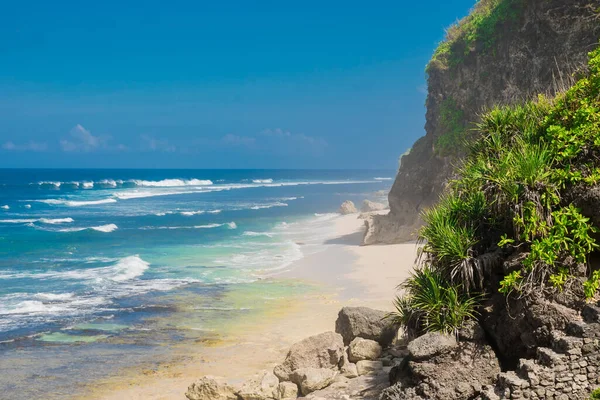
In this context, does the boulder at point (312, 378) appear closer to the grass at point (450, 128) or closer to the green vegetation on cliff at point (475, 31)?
the grass at point (450, 128)

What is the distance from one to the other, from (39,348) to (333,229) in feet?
91.3

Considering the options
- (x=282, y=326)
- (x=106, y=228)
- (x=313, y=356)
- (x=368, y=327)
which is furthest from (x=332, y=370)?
(x=106, y=228)

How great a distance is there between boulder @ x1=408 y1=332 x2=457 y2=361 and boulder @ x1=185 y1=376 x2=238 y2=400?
14.8 ft

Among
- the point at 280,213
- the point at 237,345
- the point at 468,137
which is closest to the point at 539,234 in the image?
the point at 237,345

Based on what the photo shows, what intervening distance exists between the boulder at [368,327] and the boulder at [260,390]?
2607 millimetres

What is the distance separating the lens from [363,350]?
13570mm

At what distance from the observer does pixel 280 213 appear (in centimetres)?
5825

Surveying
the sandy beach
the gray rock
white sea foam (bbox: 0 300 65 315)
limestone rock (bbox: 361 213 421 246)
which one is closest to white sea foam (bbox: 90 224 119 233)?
the sandy beach

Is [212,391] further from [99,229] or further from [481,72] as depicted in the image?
[99,229]

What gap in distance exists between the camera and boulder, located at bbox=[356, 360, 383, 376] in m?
12.8

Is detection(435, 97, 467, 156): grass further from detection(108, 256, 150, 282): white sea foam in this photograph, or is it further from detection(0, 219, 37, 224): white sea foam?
detection(0, 219, 37, 224): white sea foam

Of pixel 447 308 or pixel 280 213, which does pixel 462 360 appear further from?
pixel 280 213

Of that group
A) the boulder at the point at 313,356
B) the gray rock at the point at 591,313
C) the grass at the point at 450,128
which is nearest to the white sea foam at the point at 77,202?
the grass at the point at 450,128

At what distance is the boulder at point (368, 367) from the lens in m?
12.8
